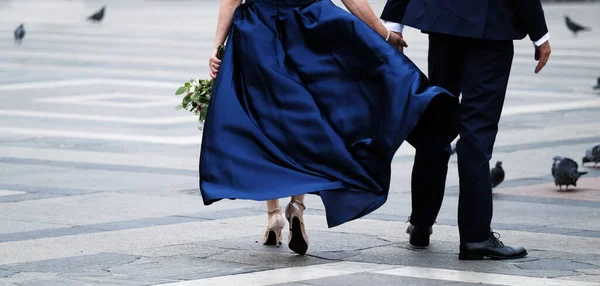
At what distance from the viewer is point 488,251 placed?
5.94m

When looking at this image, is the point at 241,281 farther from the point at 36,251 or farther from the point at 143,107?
the point at 143,107

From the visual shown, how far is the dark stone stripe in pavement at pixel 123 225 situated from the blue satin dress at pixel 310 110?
3.69 ft

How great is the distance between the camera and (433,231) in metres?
6.77

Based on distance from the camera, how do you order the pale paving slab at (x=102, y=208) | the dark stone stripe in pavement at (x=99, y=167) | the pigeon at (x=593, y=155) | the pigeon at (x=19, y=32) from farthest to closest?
the pigeon at (x=19, y=32), the pigeon at (x=593, y=155), the dark stone stripe in pavement at (x=99, y=167), the pale paving slab at (x=102, y=208)

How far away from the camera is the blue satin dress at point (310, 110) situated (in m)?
5.78

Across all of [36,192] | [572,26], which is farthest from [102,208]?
[572,26]

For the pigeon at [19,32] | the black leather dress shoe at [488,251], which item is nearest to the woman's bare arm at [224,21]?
the black leather dress shoe at [488,251]

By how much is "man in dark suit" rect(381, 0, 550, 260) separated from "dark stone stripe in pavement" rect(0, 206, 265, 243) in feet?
5.45

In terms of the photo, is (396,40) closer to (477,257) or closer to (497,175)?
(477,257)

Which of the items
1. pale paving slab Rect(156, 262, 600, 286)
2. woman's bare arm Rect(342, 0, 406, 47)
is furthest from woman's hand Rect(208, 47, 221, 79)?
pale paving slab Rect(156, 262, 600, 286)

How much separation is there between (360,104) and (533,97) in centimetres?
899

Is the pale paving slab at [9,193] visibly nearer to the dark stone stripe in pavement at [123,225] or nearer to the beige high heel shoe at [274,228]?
the dark stone stripe in pavement at [123,225]

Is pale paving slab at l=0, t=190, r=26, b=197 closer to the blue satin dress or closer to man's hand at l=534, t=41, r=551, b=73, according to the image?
the blue satin dress

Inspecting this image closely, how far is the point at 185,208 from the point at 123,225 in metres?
0.67
